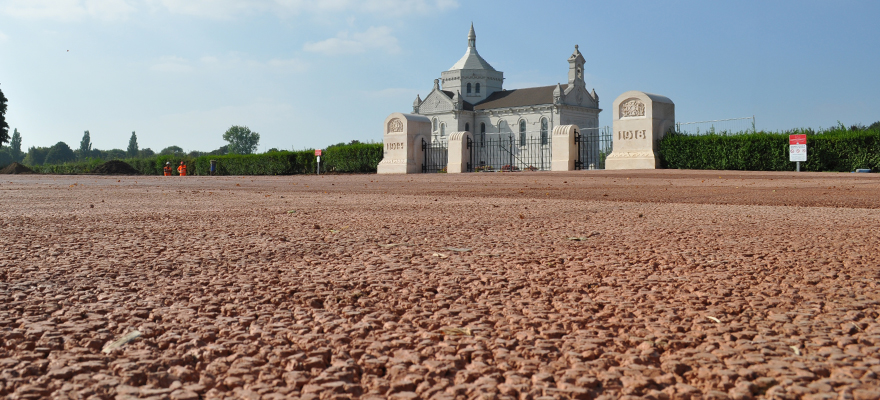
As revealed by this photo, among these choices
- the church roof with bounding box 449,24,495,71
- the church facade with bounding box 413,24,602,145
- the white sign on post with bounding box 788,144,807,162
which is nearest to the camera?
the white sign on post with bounding box 788,144,807,162

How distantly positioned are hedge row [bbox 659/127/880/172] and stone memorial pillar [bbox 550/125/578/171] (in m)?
3.27

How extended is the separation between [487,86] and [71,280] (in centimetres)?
8032

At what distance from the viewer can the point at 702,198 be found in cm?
768

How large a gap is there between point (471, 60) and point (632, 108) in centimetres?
6316

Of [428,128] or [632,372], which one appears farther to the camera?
[428,128]

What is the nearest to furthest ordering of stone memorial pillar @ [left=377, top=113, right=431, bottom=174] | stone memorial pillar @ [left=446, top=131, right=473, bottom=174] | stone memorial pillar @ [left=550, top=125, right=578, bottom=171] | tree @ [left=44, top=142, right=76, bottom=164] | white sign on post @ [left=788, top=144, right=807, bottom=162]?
white sign on post @ [left=788, top=144, right=807, bottom=162], stone memorial pillar @ [left=550, top=125, right=578, bottom=171], stone memorial pillar @ [left=446, top=131, right=473, bottom=174], stone memorial pillar @ [left=377, top=113, right=431, bottom=174], tree @ [left=44, top=142, right=76, bottom=164]

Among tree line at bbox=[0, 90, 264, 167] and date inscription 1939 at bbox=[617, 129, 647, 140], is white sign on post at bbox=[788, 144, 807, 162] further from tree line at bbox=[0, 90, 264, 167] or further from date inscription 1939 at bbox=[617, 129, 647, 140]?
tree line at bbox=[0, 90, 264, 167]

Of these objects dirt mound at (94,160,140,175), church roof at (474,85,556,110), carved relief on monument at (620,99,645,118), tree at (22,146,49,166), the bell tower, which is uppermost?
the bell tower

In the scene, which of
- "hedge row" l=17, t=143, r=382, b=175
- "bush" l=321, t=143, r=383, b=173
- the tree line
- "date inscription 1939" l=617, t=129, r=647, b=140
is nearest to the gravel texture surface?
"date inscription 1939" l=617, t=129, r=647, b=140

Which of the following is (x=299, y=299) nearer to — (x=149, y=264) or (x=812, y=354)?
(x=149, y=264)

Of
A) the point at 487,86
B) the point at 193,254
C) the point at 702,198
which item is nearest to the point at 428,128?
the point at 702,198

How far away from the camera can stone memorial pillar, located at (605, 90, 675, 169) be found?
69.4 feet

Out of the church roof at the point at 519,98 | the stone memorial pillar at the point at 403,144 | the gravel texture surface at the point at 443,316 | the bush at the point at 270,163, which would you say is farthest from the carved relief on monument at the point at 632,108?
the church roof at the point at 519,98

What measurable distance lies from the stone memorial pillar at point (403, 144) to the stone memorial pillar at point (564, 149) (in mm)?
6239
